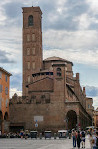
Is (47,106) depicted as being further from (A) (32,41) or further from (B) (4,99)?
(A) (32,41)

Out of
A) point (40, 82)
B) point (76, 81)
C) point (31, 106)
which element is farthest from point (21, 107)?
point (76, 81)

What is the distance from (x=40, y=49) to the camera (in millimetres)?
93500

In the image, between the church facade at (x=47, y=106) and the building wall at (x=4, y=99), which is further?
the church facade at (x=47, y=106)

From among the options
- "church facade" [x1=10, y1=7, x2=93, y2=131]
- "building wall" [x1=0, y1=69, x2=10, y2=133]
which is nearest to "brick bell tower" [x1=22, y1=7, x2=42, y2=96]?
"church facade" [x1=10, y1=7, x2=93, y2=131]

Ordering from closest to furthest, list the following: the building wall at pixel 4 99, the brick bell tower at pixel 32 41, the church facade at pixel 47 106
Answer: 1. the building wall at pixel 4 99
2. the church facade at pixel 47 106
3. the brick bell tower at pixel 32 41

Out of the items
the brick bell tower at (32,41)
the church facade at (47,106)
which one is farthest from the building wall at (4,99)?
the brick bell tower at (32,41)

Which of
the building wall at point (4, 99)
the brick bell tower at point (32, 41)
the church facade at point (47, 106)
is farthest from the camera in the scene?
the brick bell tower at point (32, 41)

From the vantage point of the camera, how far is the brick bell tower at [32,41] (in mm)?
91625

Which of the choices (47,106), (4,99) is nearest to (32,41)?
(47,106)

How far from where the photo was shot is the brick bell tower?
301ft

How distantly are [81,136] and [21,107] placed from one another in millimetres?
32400

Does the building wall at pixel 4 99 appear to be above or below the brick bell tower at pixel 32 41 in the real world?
below

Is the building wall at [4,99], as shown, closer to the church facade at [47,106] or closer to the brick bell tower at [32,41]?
the church facade at [47,106]

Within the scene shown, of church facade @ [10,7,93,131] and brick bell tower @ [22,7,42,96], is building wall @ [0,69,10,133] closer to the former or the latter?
church facade @ [10,7,93,131]
